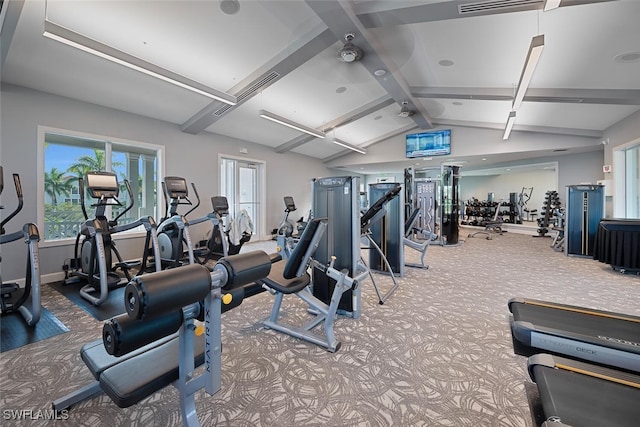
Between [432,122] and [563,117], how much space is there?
3.25 m

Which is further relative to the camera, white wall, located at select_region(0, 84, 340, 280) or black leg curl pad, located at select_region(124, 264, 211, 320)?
white wall, located at select_region(0, 84, 340, 280)

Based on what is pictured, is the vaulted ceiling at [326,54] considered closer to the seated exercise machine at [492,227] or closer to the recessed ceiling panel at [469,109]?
the recessed ceiling panel at [469,109]

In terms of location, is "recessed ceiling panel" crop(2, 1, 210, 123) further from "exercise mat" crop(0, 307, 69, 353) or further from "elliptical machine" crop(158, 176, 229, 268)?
"exercise mat" crop(0, 307, 69, 353)

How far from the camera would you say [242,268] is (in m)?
1.27

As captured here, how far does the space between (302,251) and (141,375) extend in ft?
4.27

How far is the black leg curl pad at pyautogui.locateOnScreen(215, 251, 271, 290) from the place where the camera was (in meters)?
1.25

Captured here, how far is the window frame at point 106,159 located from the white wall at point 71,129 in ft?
0.18

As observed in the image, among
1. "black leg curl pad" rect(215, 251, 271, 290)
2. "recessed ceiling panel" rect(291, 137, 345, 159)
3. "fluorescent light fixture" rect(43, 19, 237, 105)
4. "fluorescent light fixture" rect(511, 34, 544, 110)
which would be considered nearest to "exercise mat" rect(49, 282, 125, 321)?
"black leg curl pad" rect(215, 251, 271, 290)

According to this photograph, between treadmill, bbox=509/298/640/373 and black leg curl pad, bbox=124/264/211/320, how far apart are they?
7.01 feet

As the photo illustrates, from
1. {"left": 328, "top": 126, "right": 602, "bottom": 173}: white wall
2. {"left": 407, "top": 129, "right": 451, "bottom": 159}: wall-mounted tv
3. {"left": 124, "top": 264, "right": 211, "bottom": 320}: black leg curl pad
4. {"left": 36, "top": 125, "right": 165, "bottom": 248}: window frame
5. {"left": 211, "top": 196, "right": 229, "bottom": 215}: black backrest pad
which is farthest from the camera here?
{"left": 407, "top": 129, "right": 451, "bottom": 159}: wall-mounted tv

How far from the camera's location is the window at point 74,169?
14.3 feet

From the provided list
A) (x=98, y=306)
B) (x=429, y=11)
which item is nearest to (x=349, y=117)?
(x=429, y=11)

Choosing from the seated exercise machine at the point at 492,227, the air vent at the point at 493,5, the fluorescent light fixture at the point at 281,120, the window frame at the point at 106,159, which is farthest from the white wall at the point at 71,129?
the seated exercise machine at the point at 492,227

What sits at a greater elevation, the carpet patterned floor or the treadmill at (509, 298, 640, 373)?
the treadmill at (509, 298, 640, 373)
